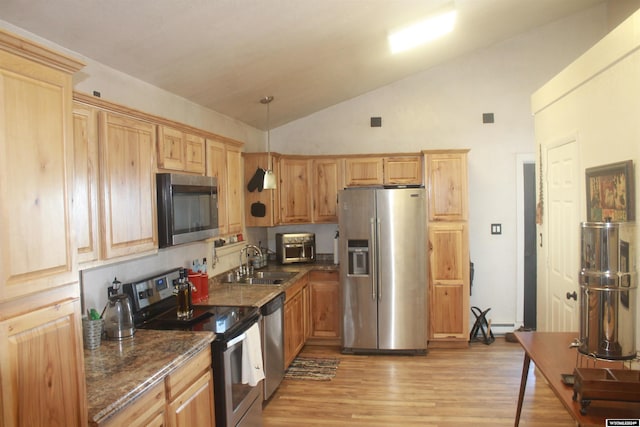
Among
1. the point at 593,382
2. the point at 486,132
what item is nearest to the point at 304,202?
the point at 486,132

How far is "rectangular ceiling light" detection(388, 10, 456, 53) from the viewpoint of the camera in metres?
3.44

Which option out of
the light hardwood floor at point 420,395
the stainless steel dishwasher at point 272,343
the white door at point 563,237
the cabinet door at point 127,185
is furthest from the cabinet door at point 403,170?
the cabinet door at point 127,185

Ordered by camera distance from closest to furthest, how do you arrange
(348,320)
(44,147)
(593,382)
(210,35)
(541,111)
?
(44,147), (593,382), (210,35), (541,111), (348,320)

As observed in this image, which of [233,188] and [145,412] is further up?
[233,188]

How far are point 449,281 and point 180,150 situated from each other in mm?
3181

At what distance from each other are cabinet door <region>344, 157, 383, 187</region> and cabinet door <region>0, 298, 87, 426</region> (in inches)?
152

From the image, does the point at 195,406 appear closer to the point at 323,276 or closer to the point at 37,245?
the point at 37,245

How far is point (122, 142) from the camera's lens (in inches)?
85.0

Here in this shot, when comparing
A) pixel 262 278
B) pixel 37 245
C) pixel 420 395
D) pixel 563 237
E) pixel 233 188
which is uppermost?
pixel 233 188

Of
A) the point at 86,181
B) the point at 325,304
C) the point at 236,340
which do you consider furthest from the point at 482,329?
the point at 86,181

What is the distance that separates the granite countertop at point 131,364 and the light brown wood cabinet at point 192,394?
2.7 inches

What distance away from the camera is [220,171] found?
→ 3.29m

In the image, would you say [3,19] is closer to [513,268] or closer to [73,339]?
[73,339]

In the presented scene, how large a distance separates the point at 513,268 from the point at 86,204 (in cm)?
464
